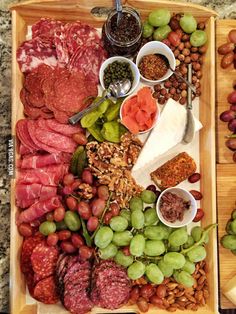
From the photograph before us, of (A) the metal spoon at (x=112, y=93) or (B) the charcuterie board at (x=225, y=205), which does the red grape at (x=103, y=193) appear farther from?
(B) the charcuterie board at (x=225, y=205)

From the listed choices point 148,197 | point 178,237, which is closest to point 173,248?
point 178,237

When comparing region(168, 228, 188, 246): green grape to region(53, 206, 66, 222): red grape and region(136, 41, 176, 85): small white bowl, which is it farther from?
region(136, 41, 176, 85): small white bowl

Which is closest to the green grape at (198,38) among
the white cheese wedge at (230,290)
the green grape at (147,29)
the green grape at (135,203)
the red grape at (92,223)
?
the green grape at (147,29)

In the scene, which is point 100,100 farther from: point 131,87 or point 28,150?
point 28,150

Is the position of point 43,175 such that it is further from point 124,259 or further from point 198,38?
point 198,38

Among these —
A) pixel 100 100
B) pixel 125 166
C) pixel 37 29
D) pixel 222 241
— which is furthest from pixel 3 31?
pixel 222 241

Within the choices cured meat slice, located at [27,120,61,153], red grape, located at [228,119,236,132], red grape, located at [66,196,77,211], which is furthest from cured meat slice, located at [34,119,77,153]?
red grape, located at [228,119,236,132]
